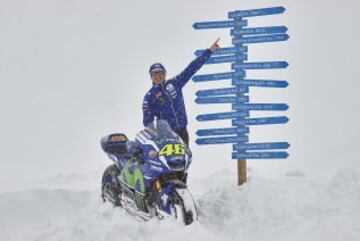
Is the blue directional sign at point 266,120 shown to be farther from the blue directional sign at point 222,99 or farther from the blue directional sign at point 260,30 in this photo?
the blue directional sign at point 260,30

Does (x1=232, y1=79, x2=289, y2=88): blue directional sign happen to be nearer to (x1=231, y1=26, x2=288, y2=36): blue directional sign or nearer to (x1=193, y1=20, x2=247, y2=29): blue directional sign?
(x1=231, y1=26, x2=288, y2=36): blue directional sign

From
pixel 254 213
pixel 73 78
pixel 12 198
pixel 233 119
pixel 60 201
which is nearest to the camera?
pixel 254 213

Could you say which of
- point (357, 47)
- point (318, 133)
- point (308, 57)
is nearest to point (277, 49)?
point (308, 57)

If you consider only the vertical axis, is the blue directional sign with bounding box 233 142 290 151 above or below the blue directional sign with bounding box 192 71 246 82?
below

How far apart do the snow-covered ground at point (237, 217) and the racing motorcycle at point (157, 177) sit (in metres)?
0.21

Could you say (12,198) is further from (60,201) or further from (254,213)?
(254,213)

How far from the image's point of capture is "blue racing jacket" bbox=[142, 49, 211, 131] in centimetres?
878

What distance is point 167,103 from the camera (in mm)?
8805

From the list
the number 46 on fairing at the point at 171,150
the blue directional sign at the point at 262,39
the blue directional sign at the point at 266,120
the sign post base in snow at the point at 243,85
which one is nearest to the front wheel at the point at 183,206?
the number 46 on fairing at the point at 171,150

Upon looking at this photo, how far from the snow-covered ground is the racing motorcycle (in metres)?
0.21

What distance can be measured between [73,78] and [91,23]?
868cm

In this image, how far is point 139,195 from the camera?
25.6 feet

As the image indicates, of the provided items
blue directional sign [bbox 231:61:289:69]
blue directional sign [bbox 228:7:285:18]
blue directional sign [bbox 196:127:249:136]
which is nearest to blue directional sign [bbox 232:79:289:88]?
blue directional sign [bbox 231:61:289:69]

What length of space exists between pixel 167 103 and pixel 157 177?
1.68m
